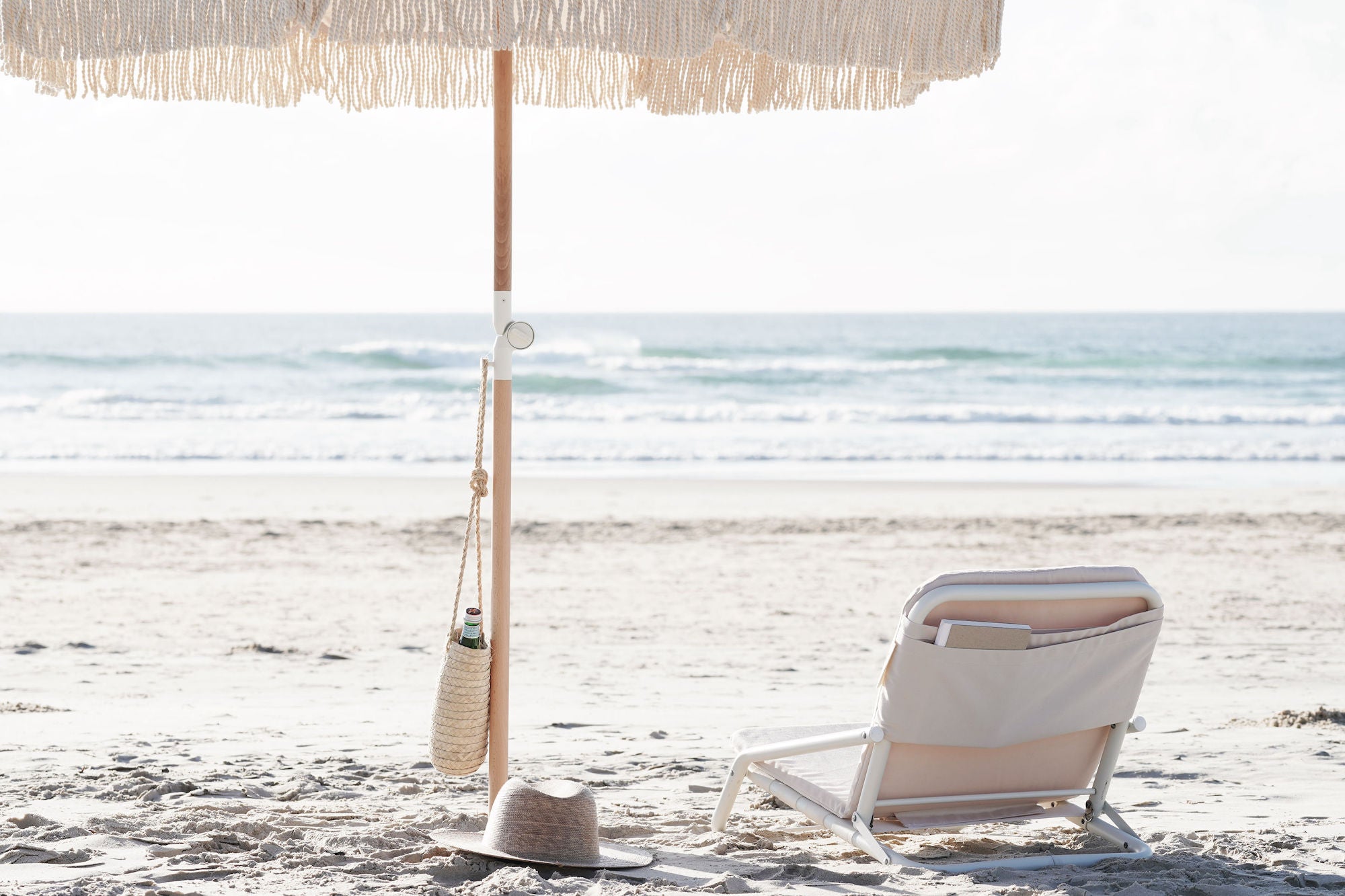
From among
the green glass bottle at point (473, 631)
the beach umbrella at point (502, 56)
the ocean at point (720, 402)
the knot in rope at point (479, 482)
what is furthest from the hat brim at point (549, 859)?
the ocean at point (720, 402)

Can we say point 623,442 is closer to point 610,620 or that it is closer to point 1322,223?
point 610,620

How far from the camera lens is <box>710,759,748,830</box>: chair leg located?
120 inches

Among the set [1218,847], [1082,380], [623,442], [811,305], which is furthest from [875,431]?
[811,305]

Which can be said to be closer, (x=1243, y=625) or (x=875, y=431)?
(x=1243, y=625)

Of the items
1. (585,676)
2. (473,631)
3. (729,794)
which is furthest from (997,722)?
(585,676)

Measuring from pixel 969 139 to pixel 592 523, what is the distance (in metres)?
37.0

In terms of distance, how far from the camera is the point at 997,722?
2805 mm

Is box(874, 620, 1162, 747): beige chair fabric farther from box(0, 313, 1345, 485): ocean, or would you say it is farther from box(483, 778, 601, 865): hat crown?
box(0, 313, 1345, 485): ocean

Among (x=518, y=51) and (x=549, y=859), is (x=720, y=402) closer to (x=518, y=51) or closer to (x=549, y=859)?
(x=518, y=51)

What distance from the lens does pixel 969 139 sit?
140ft

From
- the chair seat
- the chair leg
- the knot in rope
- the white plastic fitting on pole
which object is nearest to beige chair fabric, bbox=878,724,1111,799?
the chair seat

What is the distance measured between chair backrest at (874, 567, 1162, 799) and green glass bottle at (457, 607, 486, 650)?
3.10ft

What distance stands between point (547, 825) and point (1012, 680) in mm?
1127

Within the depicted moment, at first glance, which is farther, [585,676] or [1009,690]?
[585,676]
